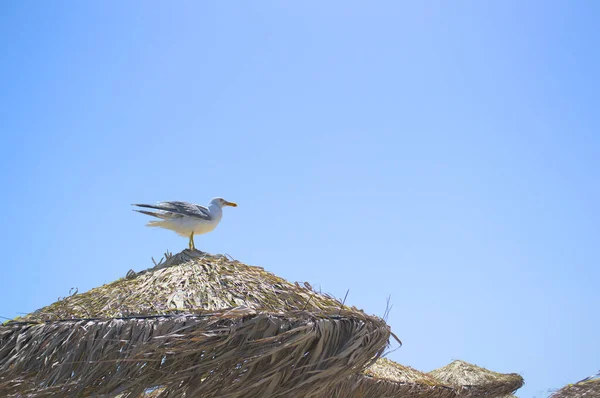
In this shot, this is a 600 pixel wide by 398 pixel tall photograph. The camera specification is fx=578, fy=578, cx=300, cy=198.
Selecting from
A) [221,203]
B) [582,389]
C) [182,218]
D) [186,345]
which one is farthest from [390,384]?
[186,345]

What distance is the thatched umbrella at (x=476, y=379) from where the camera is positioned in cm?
1049

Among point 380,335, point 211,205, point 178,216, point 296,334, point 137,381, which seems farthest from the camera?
point 211,205

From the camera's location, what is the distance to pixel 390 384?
7.55 meters

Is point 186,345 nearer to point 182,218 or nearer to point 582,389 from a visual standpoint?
point 182,218

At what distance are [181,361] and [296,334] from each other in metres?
0.70

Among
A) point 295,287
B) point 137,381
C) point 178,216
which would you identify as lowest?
point 137,381

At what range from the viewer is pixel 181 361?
3322mm

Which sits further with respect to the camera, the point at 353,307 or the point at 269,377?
the point at 353,307

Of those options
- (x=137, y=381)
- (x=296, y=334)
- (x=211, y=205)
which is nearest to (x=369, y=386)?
(x=211, y=205)

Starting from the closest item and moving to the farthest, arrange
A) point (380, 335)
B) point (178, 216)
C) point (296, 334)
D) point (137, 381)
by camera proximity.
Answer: point (137, 381) → point (296, 334) → point (380, 335) → point (178, 216)

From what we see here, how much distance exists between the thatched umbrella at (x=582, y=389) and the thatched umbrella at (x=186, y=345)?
2121 millimetres

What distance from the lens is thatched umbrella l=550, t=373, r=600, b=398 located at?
4.86m

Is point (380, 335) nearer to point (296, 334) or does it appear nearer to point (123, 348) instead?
point (296, 334)

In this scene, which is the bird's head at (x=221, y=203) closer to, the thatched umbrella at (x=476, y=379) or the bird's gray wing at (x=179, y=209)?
the bird's gray wing at (x=179, y=209)
